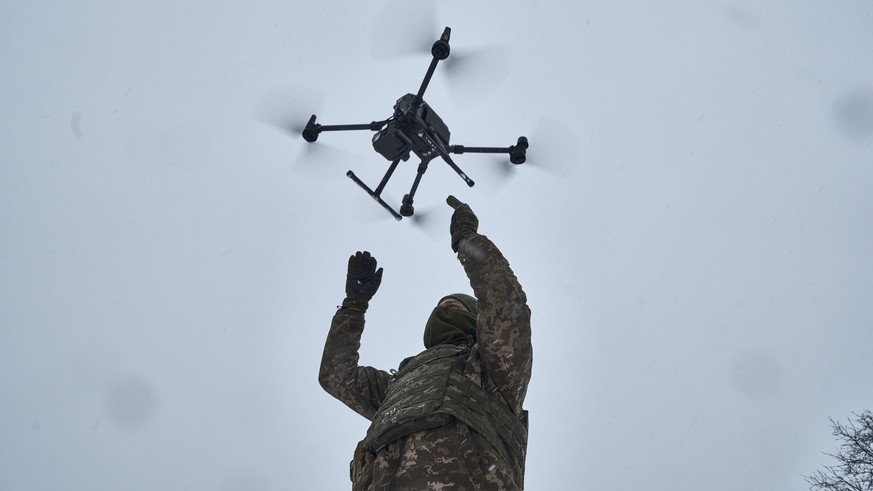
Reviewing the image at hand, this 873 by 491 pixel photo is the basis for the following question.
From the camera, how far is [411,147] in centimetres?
951

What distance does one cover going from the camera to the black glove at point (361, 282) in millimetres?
6312

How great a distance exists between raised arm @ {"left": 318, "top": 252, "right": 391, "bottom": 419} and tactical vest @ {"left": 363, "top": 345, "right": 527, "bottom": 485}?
0.70m

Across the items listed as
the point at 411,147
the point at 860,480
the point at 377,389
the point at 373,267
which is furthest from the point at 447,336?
the point at 860,480

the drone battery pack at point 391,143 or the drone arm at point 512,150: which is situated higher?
the drone arm at point 512,150

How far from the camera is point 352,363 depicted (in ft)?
19.4

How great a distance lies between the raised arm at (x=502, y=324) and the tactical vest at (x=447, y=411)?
169 millimetres

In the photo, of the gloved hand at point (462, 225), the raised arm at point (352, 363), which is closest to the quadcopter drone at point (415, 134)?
the raised arm at point (352, 363)

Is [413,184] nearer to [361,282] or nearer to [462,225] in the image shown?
[361,282]

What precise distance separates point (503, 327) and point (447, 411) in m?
0.76

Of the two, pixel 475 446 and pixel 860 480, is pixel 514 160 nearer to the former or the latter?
pixel 475 446

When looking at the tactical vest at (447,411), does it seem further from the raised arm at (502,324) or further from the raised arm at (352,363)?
the raised arm at (352,363)

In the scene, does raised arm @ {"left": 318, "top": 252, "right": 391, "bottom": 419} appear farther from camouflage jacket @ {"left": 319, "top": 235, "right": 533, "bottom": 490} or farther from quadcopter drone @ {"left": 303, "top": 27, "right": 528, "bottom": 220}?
quadcopter drone @ {"left": 303, "top": 27, "right": 528, "bottom": 220}

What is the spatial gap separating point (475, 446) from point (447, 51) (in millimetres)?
5819

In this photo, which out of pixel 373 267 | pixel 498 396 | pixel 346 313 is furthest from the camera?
pixel 373 267
